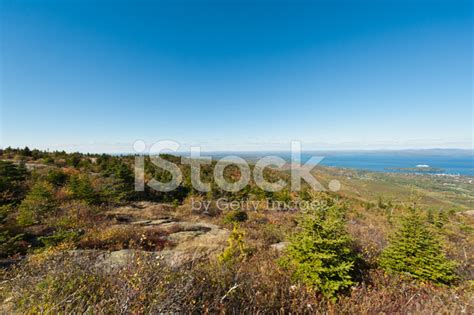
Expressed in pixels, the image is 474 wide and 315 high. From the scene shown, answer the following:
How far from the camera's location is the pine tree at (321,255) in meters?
3.61

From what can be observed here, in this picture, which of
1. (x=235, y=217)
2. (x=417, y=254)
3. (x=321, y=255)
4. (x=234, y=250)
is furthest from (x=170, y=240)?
(x=417, y=254)

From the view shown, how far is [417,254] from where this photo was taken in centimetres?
415

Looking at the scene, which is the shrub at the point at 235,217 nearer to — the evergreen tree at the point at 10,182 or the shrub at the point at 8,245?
the shrub at the point at 8,245

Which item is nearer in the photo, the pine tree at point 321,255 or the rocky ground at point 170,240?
the pine tree at point 321,255

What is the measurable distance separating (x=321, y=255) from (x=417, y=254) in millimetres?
2431

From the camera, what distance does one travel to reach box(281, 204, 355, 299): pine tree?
11.8ft

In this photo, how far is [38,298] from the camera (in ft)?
7.82

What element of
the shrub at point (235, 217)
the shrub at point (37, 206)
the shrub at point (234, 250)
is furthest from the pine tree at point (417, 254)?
the shrub at point (37, 206)

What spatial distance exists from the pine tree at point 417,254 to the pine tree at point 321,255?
1.19m

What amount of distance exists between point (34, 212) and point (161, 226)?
5233 mm

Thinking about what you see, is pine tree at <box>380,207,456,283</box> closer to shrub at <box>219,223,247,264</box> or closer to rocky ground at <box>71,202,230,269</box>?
shrub at <box>219,223,247,264</box>

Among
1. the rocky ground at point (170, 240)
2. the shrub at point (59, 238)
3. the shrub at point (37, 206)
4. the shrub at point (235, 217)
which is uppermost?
the shrub at point (37, 206)

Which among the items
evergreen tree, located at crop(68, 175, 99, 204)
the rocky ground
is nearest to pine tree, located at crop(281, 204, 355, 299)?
the rocky ground

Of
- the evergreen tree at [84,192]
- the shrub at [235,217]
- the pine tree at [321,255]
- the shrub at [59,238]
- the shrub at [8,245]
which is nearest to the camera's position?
the pine tree at [321,255]
